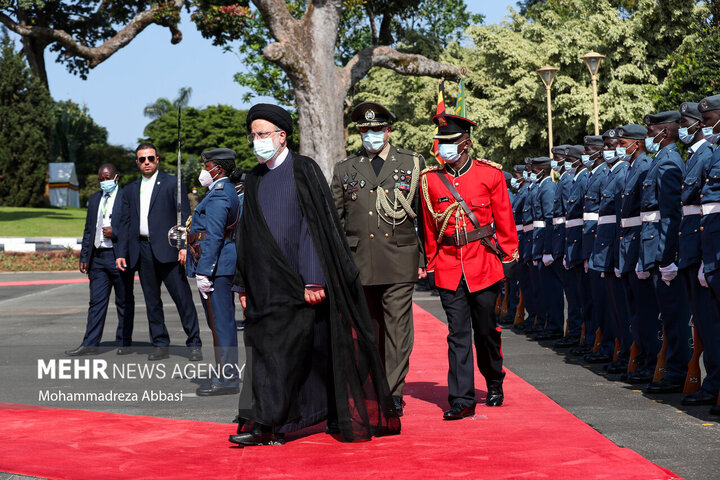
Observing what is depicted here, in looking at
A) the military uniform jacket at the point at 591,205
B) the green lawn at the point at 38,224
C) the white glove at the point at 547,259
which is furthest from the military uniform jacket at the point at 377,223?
the green lawn at the point at 38,224

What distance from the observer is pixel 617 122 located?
3278 centimetres

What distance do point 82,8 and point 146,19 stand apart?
1982cm

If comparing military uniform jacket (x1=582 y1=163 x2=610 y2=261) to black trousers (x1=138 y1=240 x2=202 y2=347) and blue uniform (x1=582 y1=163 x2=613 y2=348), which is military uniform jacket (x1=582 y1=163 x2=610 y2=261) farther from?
black trousers (x1=138 y1=240 x2=202 y2=347)

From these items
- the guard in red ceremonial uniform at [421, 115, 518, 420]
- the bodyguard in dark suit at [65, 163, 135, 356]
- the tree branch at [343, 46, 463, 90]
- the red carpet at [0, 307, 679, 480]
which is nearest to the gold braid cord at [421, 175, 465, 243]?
the guard in red ceremonial uniform at [421, 115, 518, 420]

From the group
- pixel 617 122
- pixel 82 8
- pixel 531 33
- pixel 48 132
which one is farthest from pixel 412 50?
pixel 48 132

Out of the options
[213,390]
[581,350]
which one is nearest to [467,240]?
[213,390]

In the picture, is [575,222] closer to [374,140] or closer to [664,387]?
[664,387]

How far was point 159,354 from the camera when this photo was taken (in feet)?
33.1

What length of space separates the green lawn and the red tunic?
103 feet

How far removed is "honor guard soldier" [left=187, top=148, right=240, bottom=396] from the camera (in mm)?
7605

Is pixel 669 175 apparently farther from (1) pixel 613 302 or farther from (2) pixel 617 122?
(2) pixel 617 122

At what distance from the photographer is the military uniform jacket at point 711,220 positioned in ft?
21.2

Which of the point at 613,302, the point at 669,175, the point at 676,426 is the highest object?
the point at 669,175

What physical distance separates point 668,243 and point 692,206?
54 centimetres
